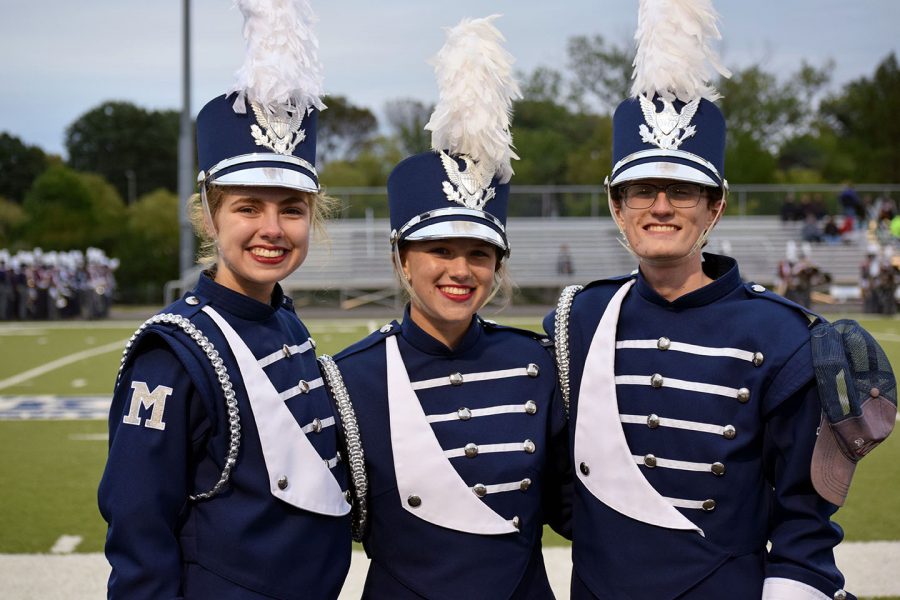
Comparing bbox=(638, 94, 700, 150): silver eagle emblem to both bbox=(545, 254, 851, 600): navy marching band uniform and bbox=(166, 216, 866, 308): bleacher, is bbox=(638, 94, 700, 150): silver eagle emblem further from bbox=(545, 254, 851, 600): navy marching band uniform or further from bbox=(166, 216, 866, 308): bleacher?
bbox=(166, 216, 866, 308): bleacher

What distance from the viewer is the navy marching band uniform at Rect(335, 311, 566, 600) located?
2.29 m

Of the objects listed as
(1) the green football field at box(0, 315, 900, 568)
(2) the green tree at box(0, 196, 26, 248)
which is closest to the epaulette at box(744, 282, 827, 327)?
(1) the green football field at box(0, 315, 900, 568)

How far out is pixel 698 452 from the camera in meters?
2.18

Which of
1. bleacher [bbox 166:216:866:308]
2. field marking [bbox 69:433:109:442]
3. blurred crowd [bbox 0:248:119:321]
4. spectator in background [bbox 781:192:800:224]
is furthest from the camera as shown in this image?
spectator in background [bbox 781:192:800:224]

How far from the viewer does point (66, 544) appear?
459 cm

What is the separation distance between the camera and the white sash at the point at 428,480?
2293mm

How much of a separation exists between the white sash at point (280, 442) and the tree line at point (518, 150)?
27.0 meters

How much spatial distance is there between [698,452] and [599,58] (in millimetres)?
42868

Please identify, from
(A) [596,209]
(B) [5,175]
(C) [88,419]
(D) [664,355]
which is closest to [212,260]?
(D) [664,355]

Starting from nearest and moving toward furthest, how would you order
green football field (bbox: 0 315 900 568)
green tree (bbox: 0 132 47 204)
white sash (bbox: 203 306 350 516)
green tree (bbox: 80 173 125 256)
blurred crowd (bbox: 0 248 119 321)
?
white sash (bbox: 203 306 350 516) → green football field (bbox: 0 315 900 568) → blurred crowd (bbox: 0 248 119 321) → green tree (bbox: 80 173 125 256) → green tree (bbox: 0 132 47 204)

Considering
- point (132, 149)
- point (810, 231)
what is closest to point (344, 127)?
point (132, 149)

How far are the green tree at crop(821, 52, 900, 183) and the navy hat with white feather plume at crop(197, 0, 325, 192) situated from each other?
46775mm

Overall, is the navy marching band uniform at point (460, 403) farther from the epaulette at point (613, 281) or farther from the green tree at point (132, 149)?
the green tree at point (132, 149)

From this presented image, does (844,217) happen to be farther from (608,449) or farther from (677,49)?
(608,449)
